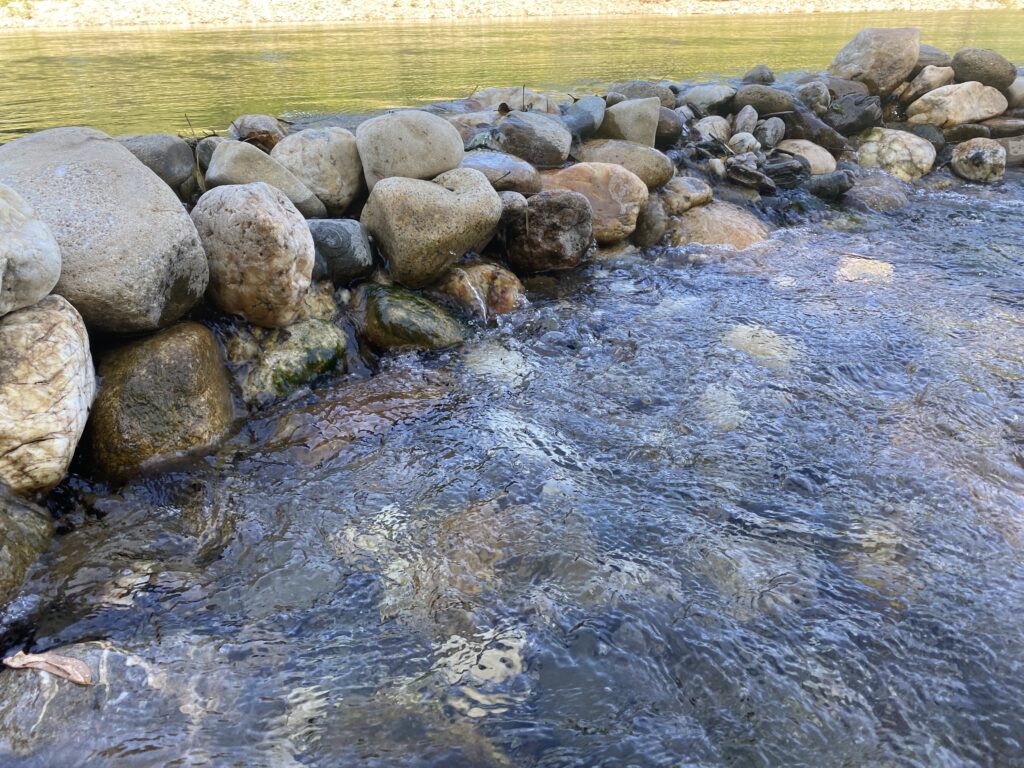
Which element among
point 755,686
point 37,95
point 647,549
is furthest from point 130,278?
point 37,95

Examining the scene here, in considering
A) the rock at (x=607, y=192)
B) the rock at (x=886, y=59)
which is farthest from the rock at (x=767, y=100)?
the rock at (x=607, y=192)

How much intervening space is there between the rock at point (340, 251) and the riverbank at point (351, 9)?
110 ft

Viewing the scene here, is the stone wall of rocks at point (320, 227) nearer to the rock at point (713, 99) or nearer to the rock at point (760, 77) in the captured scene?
the rock at point (713, 99)

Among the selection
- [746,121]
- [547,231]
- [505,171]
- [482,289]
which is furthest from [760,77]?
[482,289]

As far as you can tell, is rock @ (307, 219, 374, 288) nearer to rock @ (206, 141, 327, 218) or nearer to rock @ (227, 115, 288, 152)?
rock @ (206, 141, 327, 218)

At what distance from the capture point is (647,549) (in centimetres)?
308

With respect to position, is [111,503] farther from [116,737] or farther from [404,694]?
[404,694]

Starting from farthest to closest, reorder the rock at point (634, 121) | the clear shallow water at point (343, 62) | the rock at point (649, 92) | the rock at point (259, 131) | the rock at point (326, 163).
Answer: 1. the clear shallow water at point (343, 62)
2. the rock at point (649, 92)
3. the rock at point (634, 121)
4. the rock at point (259, 131)
5. the rock at point (326, 163)

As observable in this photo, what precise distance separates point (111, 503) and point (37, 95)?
1268 centimetres

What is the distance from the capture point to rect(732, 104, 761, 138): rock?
9.02 meters

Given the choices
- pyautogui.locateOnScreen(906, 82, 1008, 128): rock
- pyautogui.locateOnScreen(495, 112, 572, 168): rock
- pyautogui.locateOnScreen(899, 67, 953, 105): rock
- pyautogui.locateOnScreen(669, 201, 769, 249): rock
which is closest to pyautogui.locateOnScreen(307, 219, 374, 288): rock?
pyautogui.locateOnScreen(495, 112, 572, 168): rock

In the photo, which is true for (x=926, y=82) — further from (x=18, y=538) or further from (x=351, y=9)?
(x=351, y=9)

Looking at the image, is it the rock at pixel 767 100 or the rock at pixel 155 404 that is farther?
the rock at pixel 767 100

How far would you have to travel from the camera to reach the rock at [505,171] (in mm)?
6297
